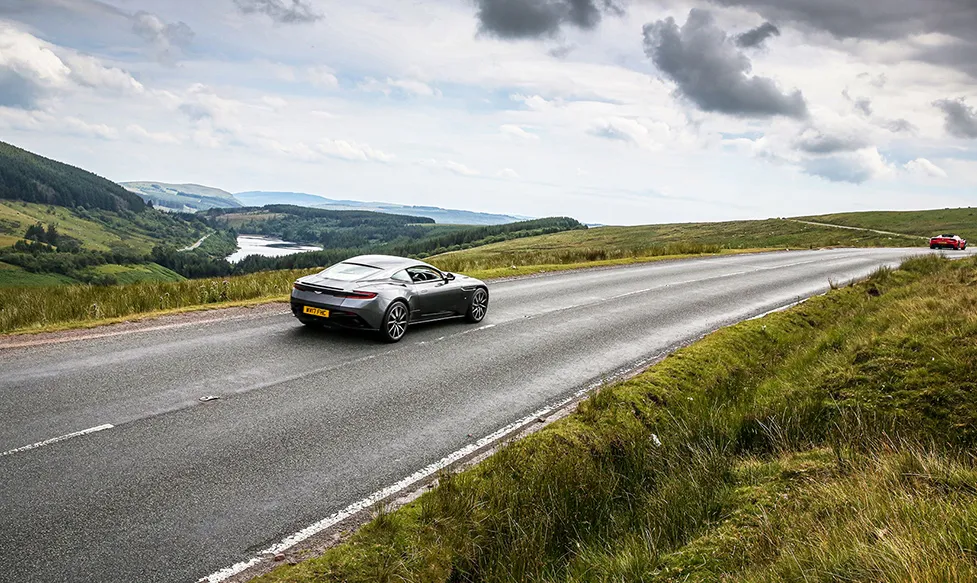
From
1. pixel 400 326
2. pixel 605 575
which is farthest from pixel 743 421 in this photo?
pixel 400 326

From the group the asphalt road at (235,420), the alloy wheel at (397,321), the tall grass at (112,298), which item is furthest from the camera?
the tall grass at (112,298)

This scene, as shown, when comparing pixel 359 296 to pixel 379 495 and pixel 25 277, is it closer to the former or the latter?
pixel 379 495

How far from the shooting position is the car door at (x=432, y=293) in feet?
40.6

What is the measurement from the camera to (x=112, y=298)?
559 inches

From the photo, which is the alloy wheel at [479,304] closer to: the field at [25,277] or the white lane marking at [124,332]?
the white lane marking at [124,332]

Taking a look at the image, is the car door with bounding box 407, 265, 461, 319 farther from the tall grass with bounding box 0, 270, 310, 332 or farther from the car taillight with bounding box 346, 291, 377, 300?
the tall grass with bounding box 0, 270, 310, 332

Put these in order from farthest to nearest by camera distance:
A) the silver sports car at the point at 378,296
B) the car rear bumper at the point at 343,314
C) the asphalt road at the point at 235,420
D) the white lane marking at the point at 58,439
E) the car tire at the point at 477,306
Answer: the car tire at the point at 477,306
the silver sports car at the point at 378,296
the car rear bumper at the point at 343,314
the white lane marking at the point at 58,439
the asphalt road at the point at 235,420

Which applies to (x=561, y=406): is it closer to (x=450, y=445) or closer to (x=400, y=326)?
(x=450, y=445)

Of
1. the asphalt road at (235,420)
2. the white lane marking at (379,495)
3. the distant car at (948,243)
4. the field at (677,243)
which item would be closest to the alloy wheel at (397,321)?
the asphalt road at (235,420)

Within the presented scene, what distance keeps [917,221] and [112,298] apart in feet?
373

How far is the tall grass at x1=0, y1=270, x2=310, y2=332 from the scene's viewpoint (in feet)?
41.0

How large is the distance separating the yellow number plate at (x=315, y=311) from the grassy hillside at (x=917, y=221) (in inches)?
3412

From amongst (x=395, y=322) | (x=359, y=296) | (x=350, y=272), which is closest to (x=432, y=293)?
(x=395, y=322)

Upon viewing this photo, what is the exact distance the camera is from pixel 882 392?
25.1ft
